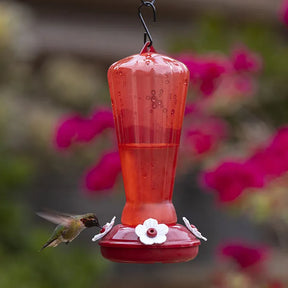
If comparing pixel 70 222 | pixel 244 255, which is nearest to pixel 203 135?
pixel 244 255

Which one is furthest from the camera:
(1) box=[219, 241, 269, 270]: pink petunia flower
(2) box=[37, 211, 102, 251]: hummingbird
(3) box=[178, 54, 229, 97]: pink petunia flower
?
(1) box=[219, 241, 269, 270]: pink petunia flower

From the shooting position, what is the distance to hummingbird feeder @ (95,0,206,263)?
1.50 meters

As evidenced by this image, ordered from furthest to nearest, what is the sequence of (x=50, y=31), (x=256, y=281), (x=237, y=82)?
1. (x=50, y=31)
2. (x=256, y=281)
3. (x=237, y=82)

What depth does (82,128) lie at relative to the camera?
133 inches

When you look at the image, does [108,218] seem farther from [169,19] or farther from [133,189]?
[133,189]

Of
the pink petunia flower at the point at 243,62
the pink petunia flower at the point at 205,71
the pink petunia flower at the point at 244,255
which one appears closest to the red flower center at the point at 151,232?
the pink petunia flower at the point at 205,71

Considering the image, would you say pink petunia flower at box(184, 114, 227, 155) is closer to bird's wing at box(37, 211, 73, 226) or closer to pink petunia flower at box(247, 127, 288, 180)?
pink petunia flower at box(247, 127, 288, 180)

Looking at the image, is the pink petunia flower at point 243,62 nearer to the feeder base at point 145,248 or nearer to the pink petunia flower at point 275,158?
the pink petunia flower at point 275,158

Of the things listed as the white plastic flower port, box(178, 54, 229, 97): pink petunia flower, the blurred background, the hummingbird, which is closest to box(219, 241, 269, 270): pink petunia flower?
the blurred background

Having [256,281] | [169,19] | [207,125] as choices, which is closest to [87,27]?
[169,19]

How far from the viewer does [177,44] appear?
4.48 meters

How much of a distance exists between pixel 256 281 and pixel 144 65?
257 centimetres

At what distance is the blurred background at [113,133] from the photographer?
3322 millimetres

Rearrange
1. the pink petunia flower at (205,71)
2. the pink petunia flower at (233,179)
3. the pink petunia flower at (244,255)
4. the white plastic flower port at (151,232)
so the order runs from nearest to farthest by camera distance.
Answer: the white plastic flower port at (151,232), the pink petunia flower at (233,179), the pink petunia flower at (205,71), the pink petunia flower at (244,255)
